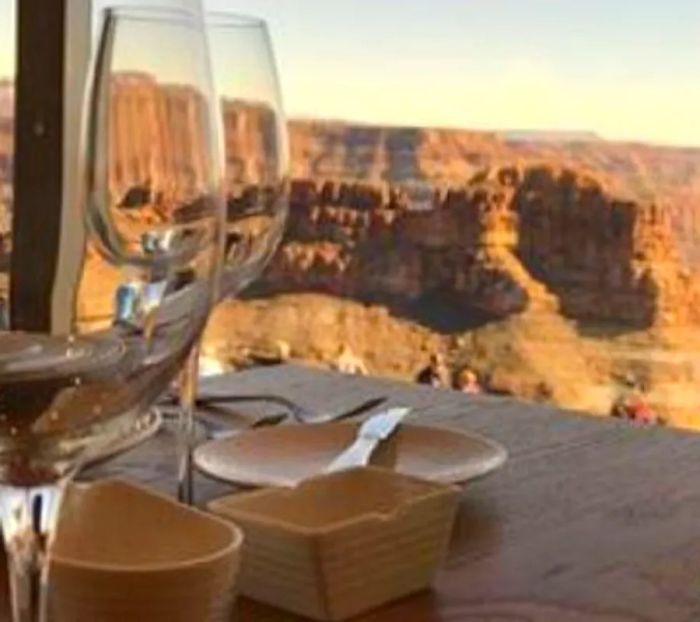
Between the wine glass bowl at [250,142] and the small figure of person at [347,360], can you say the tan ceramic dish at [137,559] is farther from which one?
the small figure of person at [347,360]

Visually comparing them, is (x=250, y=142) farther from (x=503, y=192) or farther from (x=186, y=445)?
(x=503, y=192)

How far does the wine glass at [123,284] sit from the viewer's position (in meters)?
0.58

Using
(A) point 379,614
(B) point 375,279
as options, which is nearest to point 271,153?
(A) point 379,614

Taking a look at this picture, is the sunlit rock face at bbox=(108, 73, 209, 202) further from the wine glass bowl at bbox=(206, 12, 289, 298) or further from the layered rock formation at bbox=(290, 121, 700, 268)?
the layered rock formation at bbox=(290, 121, 700, 268)

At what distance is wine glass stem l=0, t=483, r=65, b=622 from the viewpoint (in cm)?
59

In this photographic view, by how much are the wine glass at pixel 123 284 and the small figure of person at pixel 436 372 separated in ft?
4.85

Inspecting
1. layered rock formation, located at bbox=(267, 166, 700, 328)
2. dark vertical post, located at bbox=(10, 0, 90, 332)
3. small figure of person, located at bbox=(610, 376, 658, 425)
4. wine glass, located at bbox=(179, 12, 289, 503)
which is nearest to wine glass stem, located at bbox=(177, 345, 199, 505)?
wine glass, located at bbox=(179, 12, 289, 503)

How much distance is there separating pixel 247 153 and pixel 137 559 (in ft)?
0.98

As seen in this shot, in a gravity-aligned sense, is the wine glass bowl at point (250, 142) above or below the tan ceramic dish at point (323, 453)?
above

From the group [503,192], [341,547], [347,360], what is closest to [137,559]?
[341,547]

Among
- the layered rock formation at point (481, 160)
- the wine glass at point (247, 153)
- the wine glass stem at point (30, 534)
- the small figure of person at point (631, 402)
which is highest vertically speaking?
the wine glass at point (247, 153)

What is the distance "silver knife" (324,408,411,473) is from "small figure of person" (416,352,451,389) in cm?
104

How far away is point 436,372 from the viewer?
2293 millimetres

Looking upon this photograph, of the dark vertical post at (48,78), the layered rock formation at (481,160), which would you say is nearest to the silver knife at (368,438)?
the dark vertical post at (48,78)
